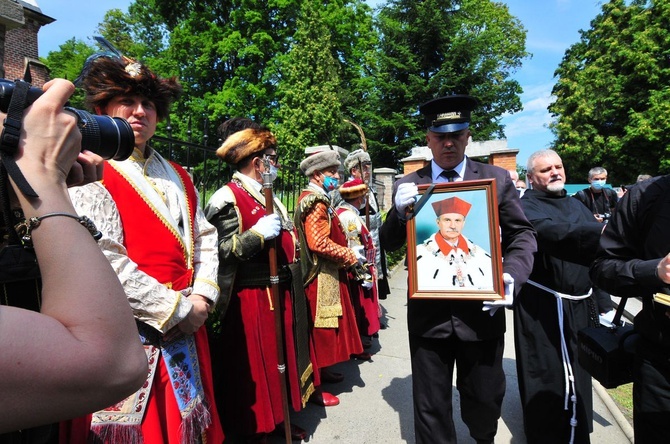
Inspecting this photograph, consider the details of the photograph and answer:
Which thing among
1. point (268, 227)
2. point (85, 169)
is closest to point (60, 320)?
point (85, 169)

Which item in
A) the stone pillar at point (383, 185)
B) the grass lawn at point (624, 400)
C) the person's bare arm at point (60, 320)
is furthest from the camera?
the stone pillar at point (383, 185)

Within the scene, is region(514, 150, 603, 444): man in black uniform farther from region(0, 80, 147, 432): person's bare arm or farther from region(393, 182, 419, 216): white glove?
region(0, 80, 147, 432): person's bare arm

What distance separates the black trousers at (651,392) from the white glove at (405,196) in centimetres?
125

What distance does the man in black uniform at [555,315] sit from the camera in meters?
2.56

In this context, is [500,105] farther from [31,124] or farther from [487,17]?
[31,124]

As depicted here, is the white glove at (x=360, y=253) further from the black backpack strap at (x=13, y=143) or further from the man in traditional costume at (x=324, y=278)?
the black backpack strap at (x=13, y=143)

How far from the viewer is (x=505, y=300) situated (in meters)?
2.01

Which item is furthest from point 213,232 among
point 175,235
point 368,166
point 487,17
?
point 487,17

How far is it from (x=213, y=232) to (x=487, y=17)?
32098 mm

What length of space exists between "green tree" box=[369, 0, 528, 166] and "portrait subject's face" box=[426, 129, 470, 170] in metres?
20.4

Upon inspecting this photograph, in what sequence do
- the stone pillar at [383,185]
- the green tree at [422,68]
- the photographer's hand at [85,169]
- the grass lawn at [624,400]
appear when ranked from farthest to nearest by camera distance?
the green tree at [422,68]
the stone pillar at [383,185]
the grass lawn at [624,400]
the photographer's hand at [85,169]

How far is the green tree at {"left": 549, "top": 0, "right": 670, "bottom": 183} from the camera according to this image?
19.3 metres

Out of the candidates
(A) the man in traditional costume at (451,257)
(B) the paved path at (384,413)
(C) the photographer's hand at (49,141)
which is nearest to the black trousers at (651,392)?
(A) the man in traditional costume at (451,257)

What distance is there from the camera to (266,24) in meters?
21.5
